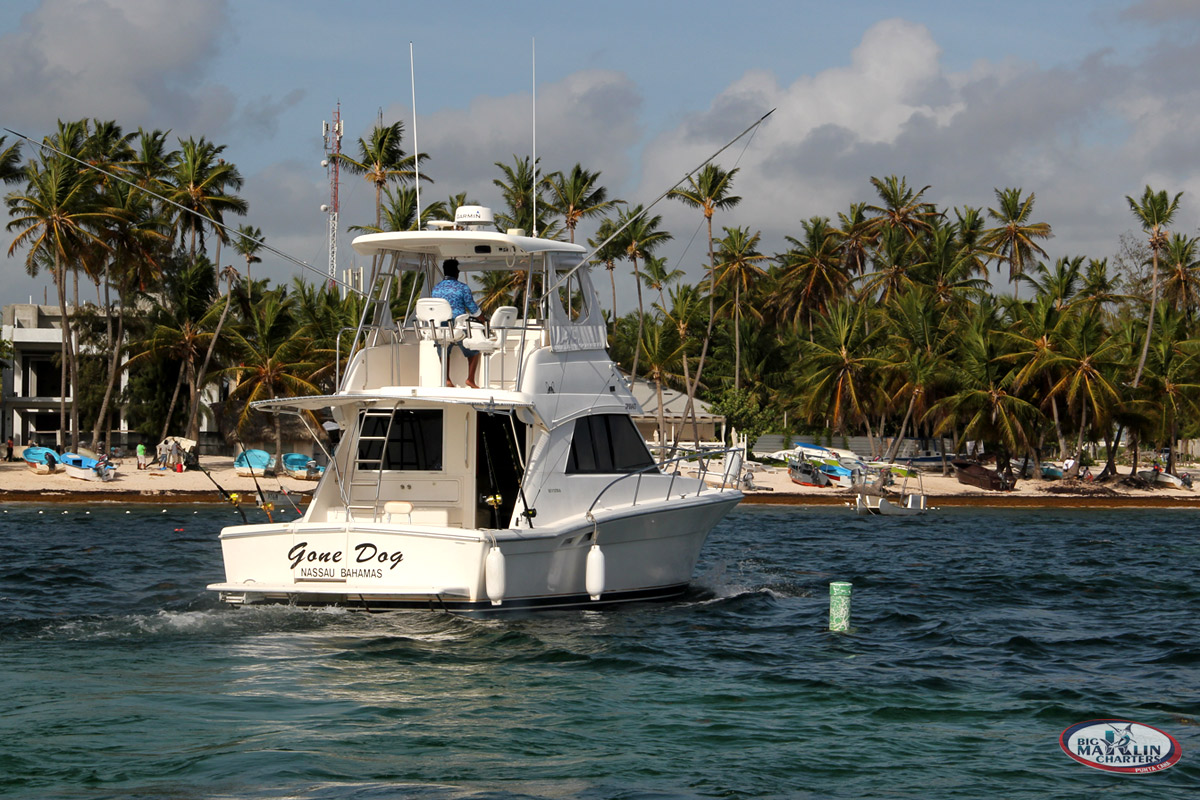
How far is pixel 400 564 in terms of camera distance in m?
12.1

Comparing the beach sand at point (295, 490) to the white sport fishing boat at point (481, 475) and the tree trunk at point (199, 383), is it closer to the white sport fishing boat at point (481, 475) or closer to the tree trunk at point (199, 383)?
the tree trunk at point (199, 383)

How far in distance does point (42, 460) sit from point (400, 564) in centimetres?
3472

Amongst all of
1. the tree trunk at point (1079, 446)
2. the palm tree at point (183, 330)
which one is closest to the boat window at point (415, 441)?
the palm tree at point (183, 330)

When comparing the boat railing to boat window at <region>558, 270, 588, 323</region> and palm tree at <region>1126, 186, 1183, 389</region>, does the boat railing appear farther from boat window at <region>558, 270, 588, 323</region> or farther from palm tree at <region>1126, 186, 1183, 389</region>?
palm tree at <region>1126, 186, 1183, 389</region>

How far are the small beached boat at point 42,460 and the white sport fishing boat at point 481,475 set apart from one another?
102 ft

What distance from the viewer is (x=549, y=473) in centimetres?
1357

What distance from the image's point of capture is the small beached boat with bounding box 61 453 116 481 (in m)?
40.7

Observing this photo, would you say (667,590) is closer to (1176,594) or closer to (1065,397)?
(1176,594)

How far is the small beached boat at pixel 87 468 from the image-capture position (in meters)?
40.7

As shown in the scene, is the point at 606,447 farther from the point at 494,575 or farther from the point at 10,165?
the point at 10,165

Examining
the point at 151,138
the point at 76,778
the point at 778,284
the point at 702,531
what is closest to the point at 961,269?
the point at 778,284

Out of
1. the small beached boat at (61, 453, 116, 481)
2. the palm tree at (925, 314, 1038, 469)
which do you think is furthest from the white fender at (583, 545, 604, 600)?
the palm tree at (925, 314, 1038, 469)

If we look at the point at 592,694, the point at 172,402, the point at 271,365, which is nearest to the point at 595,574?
the point at 592,694

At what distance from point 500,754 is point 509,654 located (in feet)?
10.1
